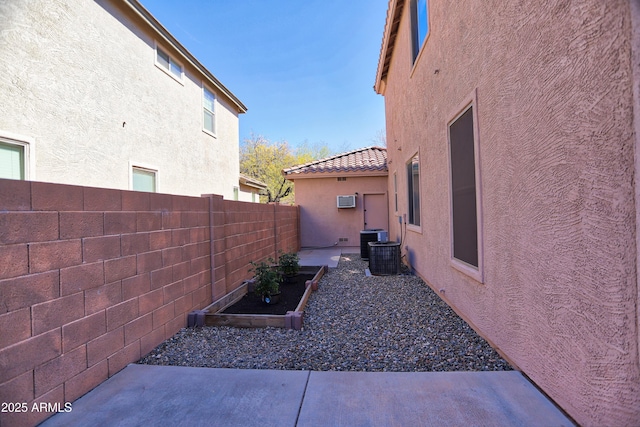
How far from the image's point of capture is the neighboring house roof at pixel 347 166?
11.9 m

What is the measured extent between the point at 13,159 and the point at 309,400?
572 cm

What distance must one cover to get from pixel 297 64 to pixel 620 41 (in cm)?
2102

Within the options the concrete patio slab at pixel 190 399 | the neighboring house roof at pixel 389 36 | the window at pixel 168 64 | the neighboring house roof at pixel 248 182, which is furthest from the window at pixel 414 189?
the neighboring house roof at pixel 248 182

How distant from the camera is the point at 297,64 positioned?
2041 centimetres

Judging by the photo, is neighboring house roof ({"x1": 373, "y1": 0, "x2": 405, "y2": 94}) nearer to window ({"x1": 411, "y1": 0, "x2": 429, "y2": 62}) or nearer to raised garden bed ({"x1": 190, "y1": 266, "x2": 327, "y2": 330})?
window ({"x1": 411, "y1": 0, "x2": 429, "y2": 62})

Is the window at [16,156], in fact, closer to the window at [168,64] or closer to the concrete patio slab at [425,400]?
the window at [168,64]

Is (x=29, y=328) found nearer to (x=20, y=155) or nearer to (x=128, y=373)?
(x=128, y=373)

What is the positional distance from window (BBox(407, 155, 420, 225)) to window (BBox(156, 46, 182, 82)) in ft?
22.9

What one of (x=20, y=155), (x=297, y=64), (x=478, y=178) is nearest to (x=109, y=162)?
(x=20, y=155)

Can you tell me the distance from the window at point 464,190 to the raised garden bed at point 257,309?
2171mm

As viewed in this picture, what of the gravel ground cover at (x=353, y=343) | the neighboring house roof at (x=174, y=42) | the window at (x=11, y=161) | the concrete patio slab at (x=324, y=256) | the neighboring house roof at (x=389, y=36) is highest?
the neighboring house roof at (x=174, y=42)

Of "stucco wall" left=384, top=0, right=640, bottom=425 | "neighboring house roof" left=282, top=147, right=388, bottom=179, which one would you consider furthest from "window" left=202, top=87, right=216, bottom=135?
"stucco wall" left=384, top=0, right=640, bottom=425

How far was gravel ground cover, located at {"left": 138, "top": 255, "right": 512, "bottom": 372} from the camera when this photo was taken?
290 cm

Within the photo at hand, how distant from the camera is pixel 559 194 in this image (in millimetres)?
1990
